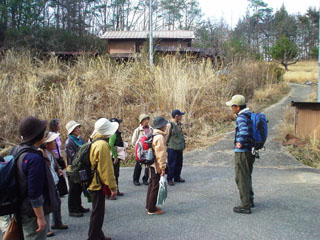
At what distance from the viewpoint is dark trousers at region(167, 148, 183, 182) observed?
254 inches

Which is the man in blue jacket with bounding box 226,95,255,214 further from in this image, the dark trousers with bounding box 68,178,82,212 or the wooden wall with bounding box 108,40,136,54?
the wooden wall with bounding box 108,40,136,54

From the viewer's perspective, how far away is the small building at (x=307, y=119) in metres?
8.78

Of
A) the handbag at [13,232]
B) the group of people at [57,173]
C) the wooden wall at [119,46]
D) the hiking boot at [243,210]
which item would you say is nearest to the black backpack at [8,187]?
the group of people at [57,173]

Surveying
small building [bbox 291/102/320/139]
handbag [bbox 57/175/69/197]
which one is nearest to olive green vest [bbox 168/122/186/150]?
handbag [bbox 57/175/69/197]

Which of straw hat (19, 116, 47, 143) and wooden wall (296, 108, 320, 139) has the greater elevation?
straw hat (19, 116, 47, 143)

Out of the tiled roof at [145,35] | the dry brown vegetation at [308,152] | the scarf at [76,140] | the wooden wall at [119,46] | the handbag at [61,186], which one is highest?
the tiled roof at [145,35]

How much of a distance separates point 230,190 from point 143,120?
2096mm

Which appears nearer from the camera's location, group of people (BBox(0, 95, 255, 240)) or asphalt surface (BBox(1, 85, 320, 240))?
group of people (BBox(0, 95, 255, 240))

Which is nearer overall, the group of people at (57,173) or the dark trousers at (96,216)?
the group of people at (57,173)

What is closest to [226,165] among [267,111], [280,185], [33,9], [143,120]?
[280,185]

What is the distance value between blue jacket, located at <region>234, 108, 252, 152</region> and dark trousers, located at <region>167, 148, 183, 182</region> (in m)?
2.00

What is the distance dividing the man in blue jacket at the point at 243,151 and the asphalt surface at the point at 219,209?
0.25 meters

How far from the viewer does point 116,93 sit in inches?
466

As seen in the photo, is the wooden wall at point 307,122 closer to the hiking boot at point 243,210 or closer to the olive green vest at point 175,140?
the olive green vest at point 175,140
